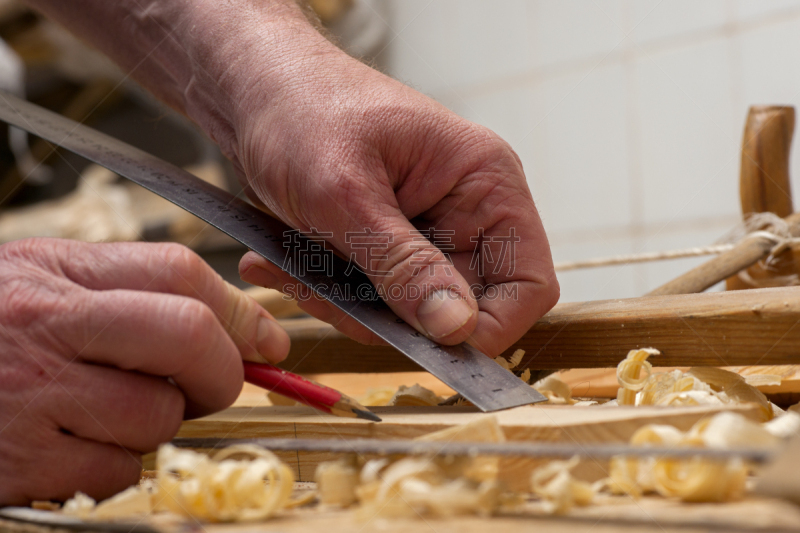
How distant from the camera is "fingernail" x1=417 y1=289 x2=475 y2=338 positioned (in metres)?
0.56

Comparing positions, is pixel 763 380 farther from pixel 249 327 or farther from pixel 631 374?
pixel 249 327

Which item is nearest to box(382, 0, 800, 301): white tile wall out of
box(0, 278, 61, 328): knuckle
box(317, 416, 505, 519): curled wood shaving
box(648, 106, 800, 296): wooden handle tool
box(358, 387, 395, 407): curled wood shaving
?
box(648, 106, 800, 296): wooden handle tool

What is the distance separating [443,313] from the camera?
0.56 m

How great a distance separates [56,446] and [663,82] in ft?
4.68

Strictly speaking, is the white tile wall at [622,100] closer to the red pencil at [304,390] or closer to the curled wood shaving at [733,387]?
the curled wood shaving at [733,387]

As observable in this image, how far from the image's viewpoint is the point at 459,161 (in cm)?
66

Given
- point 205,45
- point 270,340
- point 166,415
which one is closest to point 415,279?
point 270,340

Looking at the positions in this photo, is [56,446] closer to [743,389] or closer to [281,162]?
[281,162]

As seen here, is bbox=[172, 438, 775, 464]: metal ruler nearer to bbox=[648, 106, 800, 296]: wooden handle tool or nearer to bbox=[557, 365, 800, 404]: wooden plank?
bbox=[557, 365, 800, 404]: wooden plank

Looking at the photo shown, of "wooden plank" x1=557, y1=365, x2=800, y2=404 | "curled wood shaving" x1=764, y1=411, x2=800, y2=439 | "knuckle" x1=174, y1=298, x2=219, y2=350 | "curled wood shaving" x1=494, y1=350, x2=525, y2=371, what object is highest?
"knuckle" x1=174, y1=298, x2=219, y2=350

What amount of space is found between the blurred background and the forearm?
0.36 metres

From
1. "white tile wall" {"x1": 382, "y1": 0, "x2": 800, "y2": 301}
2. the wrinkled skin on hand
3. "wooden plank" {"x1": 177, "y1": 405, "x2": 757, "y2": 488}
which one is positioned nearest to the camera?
"wooden plank" {"x1": 177, "y1": 405, "x2": 757, "y2": 488}

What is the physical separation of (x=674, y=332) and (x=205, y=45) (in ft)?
2.06

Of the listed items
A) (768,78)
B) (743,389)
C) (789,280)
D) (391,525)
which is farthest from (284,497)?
(768,78)
